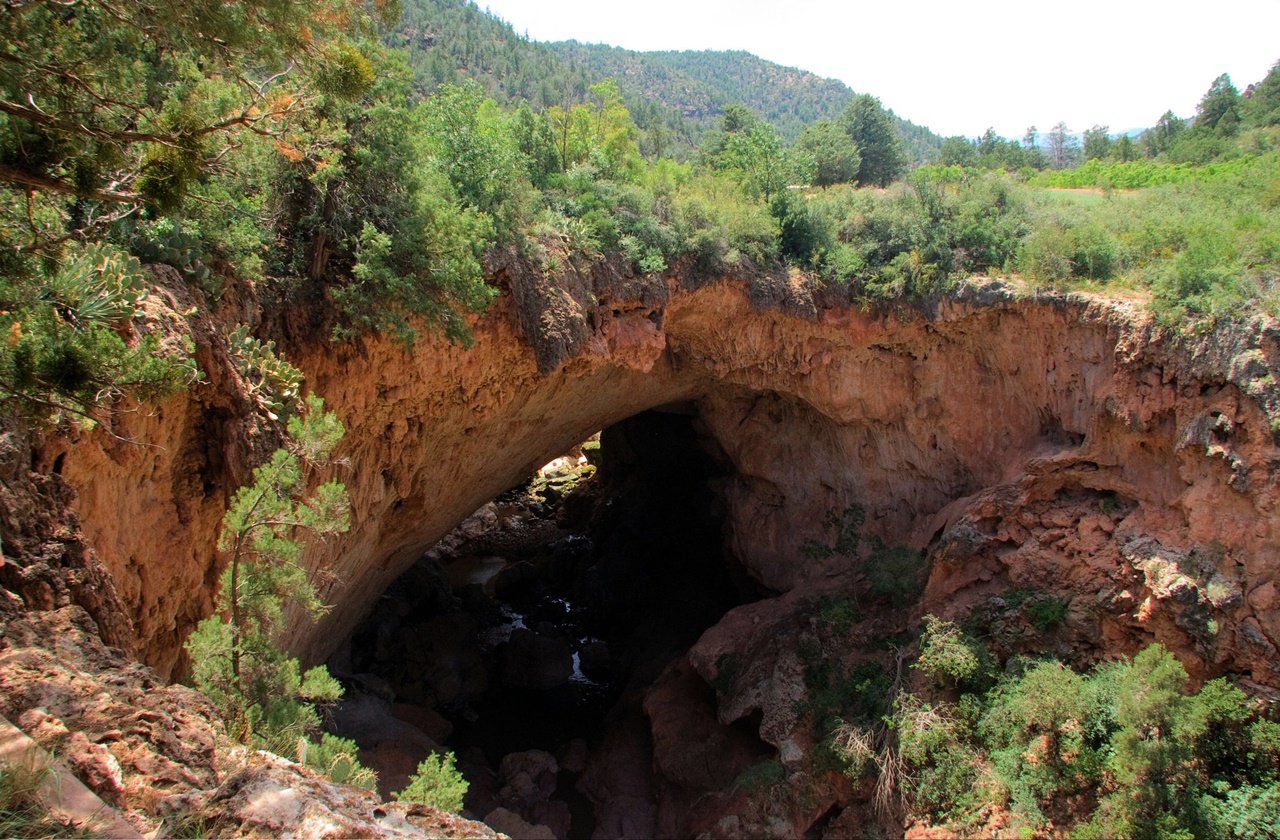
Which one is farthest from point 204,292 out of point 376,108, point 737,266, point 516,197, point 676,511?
point 676,511

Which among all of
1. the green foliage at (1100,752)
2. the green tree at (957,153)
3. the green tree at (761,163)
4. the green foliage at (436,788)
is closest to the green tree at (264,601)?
the green foliage at (436,788)

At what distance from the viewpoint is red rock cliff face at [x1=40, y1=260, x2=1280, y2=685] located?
24.2 feet

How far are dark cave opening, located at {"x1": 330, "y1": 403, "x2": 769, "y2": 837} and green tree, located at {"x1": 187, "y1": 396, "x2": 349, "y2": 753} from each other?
22.0 ft

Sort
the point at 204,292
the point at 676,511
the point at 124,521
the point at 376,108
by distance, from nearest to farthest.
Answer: the point at 124,521 → the point at 204,292 → the point at 376,108 → the point at 676,511

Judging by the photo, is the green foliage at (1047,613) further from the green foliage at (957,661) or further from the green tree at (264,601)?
the green tree at (264,601)

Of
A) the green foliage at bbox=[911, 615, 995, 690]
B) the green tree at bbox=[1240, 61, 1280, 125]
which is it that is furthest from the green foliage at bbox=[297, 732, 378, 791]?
the green tree at bbox=[1240, 61, 1280, 125]

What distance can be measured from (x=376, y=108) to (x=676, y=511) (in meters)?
16.0

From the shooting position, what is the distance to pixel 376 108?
891 centimetres

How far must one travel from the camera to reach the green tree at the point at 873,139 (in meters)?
29.6

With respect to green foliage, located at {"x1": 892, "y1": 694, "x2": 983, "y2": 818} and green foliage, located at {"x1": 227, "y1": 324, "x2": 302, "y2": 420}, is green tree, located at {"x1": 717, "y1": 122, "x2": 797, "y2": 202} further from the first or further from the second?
green foliage, located at {"x1": 227, "y1": 324, "x2": 302, "y2": 420}

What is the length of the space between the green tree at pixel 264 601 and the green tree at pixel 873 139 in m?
27.0

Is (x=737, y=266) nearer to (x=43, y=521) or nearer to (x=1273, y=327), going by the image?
(x=1273, y=327)

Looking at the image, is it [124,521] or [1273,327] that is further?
[1273,327]


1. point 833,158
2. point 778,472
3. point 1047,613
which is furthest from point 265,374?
point 833,158
